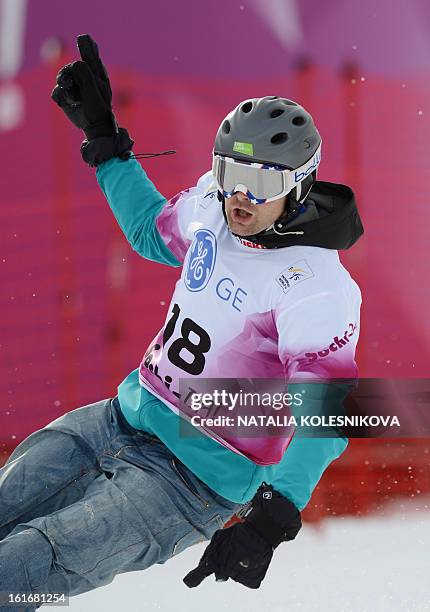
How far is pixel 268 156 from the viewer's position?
3.30m

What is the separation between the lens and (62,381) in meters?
7.22

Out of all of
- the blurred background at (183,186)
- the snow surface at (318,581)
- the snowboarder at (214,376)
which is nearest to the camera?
the snowboarder at (214,376)

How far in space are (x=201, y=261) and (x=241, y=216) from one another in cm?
22

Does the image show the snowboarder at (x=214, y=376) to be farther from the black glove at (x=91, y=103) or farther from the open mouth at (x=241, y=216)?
the black glove at (x=91, y=103)

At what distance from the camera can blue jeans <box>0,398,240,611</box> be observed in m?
3.16

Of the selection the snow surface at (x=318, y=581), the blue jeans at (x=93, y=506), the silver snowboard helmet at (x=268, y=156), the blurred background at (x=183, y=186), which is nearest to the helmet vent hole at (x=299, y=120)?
the silver snowboard helmet at (x=268, y=156)

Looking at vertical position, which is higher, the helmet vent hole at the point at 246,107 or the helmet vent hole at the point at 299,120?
the helmet vent hole at the point at 246,107

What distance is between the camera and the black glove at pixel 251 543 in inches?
116

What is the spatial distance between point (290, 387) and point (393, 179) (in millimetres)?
4309

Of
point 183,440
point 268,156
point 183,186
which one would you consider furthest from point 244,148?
point 183,186

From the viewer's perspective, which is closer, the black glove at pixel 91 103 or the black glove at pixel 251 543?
the black glove at pixel 251 543

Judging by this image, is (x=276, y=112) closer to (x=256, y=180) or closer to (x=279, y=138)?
(x=279, y=138)

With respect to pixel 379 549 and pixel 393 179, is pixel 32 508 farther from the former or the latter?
pixel 393 179

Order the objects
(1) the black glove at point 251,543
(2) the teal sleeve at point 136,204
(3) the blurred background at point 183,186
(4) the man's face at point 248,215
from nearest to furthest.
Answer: (1) the black glove at point 251,543, (4) the man's face at point 248,215, (2) the teal sleeve at point 136,204, (3) the blurred background at point 183,186
